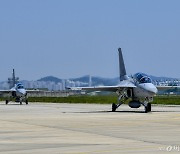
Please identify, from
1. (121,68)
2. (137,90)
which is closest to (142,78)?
(137,90)

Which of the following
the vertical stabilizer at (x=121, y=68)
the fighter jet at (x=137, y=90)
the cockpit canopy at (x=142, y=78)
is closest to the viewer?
the fighter jet at (x=137, y=90)

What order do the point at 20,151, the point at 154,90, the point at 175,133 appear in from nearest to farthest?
the point at 20,151
the point at 175,133
the point at 154,90

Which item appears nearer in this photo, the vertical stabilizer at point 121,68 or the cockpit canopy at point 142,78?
the cockpit canopy at point 142,78

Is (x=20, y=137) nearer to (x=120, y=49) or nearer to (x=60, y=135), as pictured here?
(x=60, y=135)

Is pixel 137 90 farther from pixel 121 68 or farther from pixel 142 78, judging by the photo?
pixel 121 68

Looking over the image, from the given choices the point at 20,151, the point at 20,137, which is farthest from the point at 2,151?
the point at 20,137

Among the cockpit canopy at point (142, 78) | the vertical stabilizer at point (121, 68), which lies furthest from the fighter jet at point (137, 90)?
the vertical stabilizer at point (121, 68)

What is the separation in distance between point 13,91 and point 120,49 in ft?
96.5

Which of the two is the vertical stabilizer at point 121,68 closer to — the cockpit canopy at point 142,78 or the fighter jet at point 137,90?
the fighter jet at point 137,90

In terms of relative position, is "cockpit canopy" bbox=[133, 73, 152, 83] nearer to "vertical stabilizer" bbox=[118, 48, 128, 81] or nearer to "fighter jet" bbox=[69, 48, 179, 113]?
"fighter jet" bbox=[69, 48, 179, 113]

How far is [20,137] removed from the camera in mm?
17594

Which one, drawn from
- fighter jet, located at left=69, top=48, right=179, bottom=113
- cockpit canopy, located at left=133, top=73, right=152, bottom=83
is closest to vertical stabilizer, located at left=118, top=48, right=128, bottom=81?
fighter jet, located at left=69, top=48, right=179, bottom=113

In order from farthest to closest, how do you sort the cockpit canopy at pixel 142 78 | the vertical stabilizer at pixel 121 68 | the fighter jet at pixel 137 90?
the vertical stabilizer at pixel 121 68
the cockpit canopy at pixel 142 78
the fighter jet at pixel 137 90

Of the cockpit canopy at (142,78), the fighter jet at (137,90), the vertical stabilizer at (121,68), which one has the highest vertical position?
the vertical stabilizer at (121,68)
